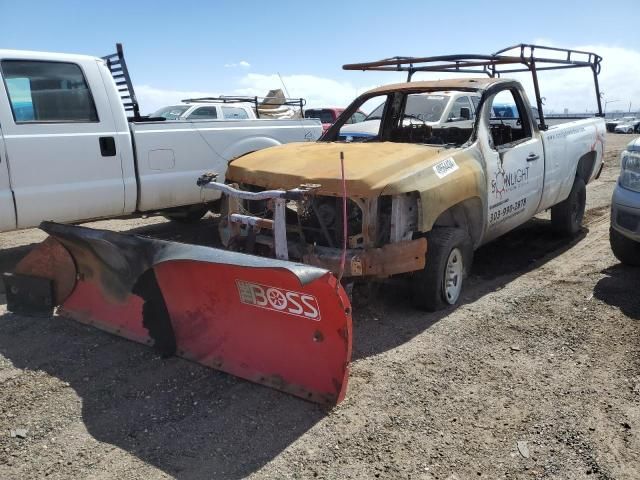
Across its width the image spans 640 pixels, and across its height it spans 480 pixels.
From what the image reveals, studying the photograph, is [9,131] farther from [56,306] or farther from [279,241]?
[279,241]

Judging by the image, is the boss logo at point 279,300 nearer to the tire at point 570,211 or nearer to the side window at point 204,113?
the tire at point 570,211

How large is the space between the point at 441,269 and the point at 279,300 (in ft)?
5.16

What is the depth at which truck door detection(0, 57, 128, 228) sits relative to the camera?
5348 mm

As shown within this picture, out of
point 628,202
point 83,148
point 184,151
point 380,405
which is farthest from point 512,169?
point 83,148

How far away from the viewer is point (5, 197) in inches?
208

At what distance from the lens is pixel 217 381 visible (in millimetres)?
3637

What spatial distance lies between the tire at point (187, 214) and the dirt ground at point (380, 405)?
2.87 m

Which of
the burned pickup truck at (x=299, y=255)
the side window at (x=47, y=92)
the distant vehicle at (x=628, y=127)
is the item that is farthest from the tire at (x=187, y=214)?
the distant vehicle at (x=628, y=127)

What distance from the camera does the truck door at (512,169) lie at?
506cm

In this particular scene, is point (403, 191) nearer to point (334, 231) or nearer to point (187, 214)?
point (334, 231)

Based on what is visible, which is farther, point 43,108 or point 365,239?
point 43,108

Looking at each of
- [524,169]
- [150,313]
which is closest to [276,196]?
[150,313]

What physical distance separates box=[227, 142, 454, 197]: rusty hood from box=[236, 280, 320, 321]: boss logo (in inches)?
37.9

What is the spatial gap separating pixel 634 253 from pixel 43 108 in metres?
5.85
